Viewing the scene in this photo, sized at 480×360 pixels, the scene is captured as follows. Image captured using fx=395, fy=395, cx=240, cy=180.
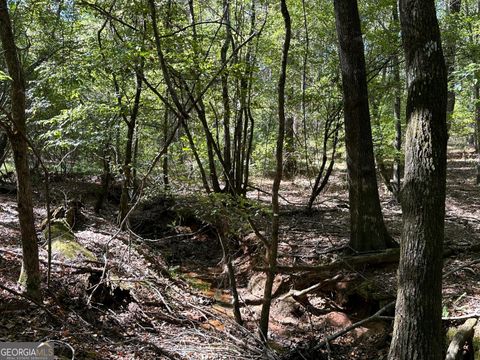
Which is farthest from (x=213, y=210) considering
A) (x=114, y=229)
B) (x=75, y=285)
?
(x=114, y=229)

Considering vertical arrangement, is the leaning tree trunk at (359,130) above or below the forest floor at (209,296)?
above

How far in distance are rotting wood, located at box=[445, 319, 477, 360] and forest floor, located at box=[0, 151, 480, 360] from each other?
305mm

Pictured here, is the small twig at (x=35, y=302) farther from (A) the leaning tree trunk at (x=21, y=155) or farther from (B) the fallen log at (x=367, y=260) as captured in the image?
(B) the fallen log at (x=367, y=260)

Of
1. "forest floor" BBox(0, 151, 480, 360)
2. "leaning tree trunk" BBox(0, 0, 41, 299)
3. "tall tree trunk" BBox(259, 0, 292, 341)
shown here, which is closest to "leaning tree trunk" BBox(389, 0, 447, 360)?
"forest floor" BBox(0, 151, 480, 360)

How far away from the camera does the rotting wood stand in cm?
401

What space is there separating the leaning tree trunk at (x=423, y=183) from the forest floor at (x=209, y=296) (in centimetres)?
134

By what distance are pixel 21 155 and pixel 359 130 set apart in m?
5.07

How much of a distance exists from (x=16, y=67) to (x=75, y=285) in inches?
118

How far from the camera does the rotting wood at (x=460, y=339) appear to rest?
401 centimetres

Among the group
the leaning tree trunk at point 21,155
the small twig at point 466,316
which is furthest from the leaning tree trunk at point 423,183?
the leaning tree trunk at point 21,155

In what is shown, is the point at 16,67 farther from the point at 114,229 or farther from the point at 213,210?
the point at 114,229

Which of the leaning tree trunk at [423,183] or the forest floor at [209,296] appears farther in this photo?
the forest floor at [209,296]

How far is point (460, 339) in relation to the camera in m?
4.14

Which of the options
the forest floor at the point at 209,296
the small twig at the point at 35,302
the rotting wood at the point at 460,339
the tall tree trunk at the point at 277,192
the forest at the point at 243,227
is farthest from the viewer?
the tall tree trunk at the point at 277,192
